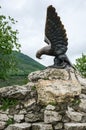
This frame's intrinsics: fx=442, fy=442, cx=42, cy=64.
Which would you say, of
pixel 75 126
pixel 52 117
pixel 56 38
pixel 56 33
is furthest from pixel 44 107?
pixel 56 33

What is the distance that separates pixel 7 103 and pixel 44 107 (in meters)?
1.28

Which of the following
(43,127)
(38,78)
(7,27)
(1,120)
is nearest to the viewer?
(43,127)

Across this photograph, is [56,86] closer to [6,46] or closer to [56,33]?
[56,33]

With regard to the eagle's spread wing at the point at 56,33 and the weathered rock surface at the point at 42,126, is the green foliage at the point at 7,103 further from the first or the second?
the eagle's spread wing at the point at 56,33

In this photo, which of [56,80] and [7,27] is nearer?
[56,80]

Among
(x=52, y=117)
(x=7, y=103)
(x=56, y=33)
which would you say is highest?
(x=56, y=33)

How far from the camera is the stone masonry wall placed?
1301cm

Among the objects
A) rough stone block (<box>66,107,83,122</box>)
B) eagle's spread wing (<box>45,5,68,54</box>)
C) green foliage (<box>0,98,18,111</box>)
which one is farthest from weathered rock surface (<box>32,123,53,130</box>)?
eagle's spread wing (<box>45,5,68,54</box>)

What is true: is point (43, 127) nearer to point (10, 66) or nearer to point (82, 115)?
point (82, 115)

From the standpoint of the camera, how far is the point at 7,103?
46.0ft

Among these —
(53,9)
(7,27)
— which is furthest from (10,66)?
(53,9)

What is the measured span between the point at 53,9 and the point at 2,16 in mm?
18560

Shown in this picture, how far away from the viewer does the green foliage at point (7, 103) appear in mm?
13955

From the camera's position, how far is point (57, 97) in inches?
533
